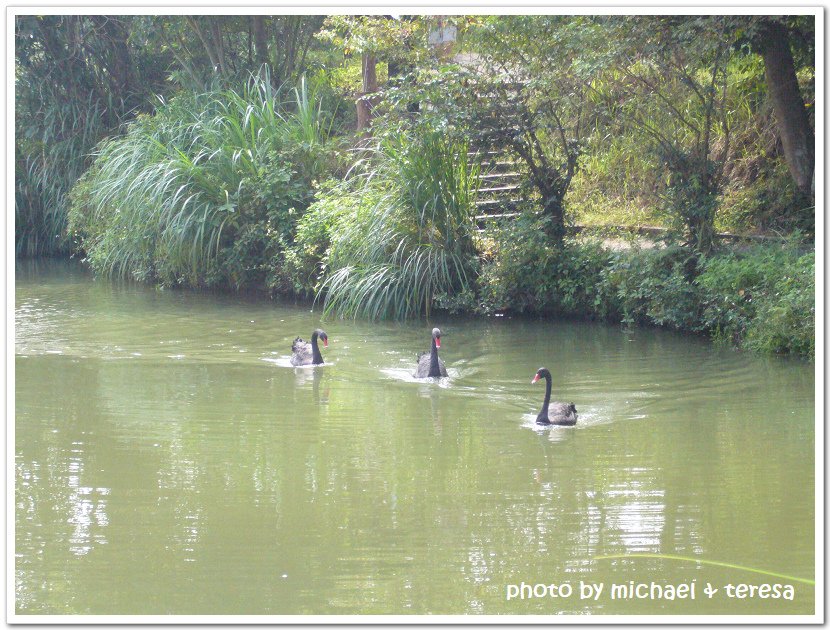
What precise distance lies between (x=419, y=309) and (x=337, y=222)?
198cm

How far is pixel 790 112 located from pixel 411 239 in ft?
17.8

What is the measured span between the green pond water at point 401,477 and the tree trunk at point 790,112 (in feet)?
10.0

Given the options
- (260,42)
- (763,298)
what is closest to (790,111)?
(763,298)

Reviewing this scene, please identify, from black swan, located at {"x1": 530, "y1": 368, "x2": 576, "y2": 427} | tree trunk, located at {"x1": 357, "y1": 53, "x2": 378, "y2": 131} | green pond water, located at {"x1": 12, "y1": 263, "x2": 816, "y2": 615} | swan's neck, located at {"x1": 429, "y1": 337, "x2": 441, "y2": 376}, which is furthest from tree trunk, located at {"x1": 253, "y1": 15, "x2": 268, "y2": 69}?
black swan, located at {"x1": 530, "y1": 368, "x2": 576, "y2": 427}

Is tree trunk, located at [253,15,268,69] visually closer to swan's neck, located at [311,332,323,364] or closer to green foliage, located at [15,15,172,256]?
green foliage, located at [15,15,172,256]

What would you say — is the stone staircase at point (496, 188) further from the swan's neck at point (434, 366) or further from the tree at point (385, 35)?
the swan's neck at point (434, 366)

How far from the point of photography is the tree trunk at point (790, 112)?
13.5 m

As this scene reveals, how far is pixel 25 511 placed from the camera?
6984 millimetres

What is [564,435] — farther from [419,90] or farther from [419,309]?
[419,90]

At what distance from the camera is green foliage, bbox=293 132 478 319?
14773 mm

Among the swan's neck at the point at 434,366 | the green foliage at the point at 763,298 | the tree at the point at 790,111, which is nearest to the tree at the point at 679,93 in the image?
the tree at the point at 790,111

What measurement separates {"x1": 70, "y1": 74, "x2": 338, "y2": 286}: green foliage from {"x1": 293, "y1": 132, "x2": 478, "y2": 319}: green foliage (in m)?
2.06

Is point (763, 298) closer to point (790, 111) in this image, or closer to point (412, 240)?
point (790, 111)

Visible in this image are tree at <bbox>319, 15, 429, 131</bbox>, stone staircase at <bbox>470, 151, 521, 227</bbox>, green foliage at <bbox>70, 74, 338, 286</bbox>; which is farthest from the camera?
green foliage at <bbox>70, 74, 338, 286</bbox>
